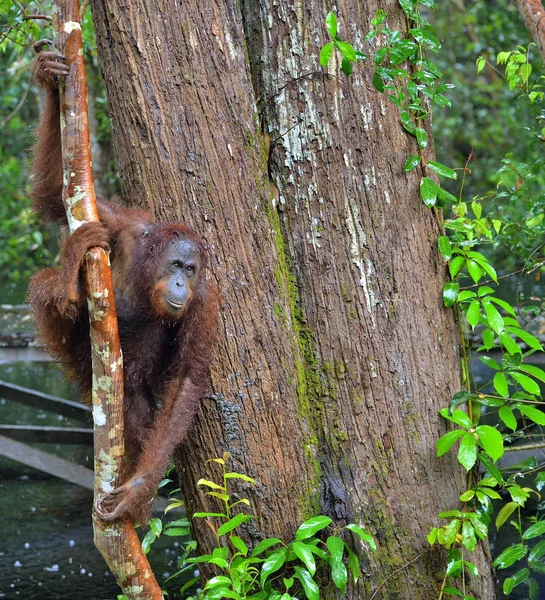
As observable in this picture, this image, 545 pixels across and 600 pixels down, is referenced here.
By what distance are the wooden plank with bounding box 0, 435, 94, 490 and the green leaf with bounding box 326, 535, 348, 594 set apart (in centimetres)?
314

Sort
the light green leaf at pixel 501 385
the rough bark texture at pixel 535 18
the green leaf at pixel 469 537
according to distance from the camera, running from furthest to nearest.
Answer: the rough bark texture at pixel 535 18
the light green leaf at pixel 501 385
the green leaf at pixel 469 537

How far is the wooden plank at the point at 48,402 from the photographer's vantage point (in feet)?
17.8

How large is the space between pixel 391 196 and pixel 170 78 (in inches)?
32.2

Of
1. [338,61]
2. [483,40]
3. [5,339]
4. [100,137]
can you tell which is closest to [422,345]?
[338,61]

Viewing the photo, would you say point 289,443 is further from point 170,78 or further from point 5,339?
point 5,339

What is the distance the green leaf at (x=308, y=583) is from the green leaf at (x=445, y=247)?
3.71 feet

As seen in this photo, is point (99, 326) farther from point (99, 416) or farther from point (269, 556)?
point (269, 556)

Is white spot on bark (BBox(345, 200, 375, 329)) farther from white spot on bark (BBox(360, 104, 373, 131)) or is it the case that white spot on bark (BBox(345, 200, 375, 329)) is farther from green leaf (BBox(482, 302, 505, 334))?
green leaf (BBox(482, 302, 505, 334))

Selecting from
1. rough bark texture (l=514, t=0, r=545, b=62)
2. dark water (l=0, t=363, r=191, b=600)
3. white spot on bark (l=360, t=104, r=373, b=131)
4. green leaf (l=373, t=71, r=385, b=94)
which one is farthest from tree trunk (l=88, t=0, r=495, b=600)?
dark water (l=0, t=363, r=191, b=600)

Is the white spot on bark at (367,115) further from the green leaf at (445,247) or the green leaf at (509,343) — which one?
the green leaf at (509,343)

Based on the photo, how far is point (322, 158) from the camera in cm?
267

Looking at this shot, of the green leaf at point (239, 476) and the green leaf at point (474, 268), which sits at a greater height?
the green leaf at point (474, 268)

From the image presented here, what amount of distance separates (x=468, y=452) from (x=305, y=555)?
1.93ft

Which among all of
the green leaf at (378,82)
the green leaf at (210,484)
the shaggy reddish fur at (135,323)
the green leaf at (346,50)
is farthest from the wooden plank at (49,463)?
the green leaf at (346,50)
